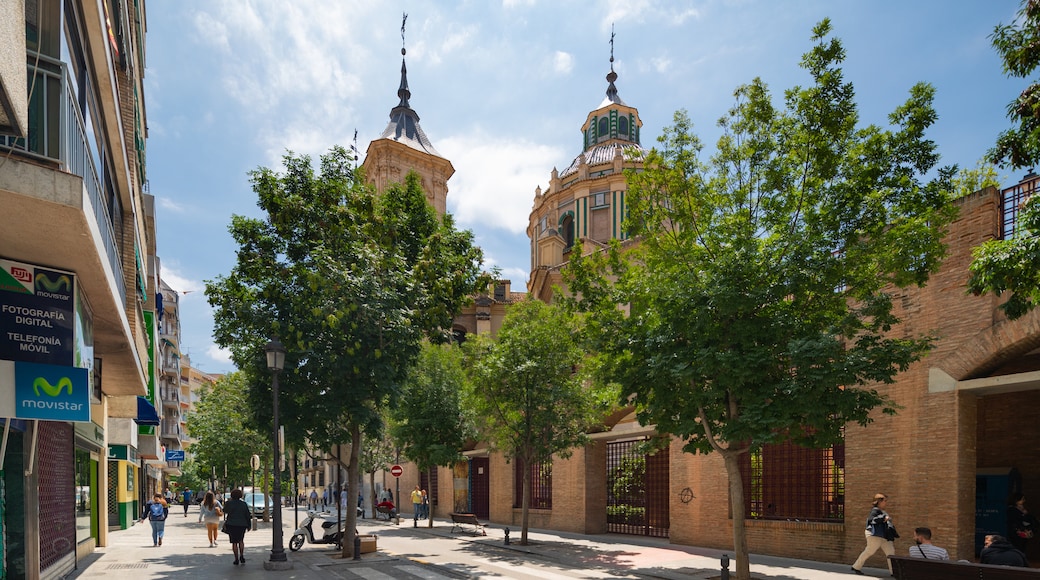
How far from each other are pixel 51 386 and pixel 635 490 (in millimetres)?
17724

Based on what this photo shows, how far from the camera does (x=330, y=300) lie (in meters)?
13.9

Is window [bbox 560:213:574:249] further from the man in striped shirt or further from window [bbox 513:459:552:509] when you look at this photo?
the man in striped shirt

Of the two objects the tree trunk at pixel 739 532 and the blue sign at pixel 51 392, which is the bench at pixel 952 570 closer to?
the tree trunk at pixel 739 532

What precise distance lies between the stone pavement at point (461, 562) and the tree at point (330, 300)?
6.75ft

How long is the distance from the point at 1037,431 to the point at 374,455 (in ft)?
84.7

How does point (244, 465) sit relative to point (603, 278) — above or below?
below

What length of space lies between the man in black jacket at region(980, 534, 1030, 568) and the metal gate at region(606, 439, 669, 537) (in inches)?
429

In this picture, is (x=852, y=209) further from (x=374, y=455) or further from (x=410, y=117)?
(x=410, y=117)

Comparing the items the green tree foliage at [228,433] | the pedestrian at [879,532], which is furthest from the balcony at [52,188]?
the green tree foliage at [228,433]

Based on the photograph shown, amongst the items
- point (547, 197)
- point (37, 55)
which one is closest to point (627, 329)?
point (37, 55)

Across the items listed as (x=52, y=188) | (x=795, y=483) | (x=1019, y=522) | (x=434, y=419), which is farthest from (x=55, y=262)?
(x=434, y=419)

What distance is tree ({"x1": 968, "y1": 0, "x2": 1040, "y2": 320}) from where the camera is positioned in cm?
692

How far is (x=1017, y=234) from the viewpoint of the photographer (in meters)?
7.38

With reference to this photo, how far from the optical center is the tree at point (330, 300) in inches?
567
